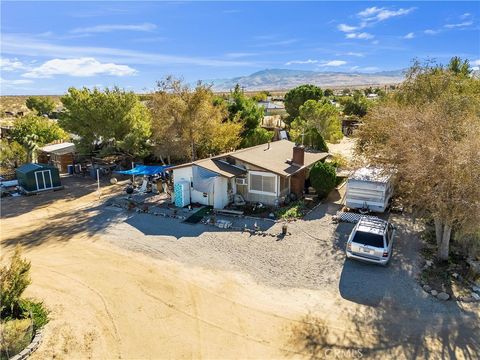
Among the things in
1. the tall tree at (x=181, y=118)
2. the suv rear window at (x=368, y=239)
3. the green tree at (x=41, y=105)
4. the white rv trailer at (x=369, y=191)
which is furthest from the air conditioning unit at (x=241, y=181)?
the green tree at (x=41, y=105)

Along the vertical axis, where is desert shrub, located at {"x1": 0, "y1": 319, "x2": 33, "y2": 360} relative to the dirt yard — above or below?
above

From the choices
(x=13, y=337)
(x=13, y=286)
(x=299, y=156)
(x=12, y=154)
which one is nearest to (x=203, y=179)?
(x=299, y=156)

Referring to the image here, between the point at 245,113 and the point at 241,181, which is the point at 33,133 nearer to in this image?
the point at 245,113

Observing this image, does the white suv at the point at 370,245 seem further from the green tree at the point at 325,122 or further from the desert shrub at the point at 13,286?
the green tree at the point at 325,122

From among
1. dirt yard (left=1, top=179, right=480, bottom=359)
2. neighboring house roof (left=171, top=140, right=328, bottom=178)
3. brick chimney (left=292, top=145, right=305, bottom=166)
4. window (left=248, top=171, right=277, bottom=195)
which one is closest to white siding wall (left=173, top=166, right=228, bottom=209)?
neighboring house roof (left=171, top=140, right=328, bottom=178)

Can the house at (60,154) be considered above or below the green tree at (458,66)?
below

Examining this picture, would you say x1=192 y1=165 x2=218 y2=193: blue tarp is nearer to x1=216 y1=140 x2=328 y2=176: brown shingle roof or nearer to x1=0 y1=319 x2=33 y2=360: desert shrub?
x1=216 y1=140 x2=328 y2=176: brown shingle roof
